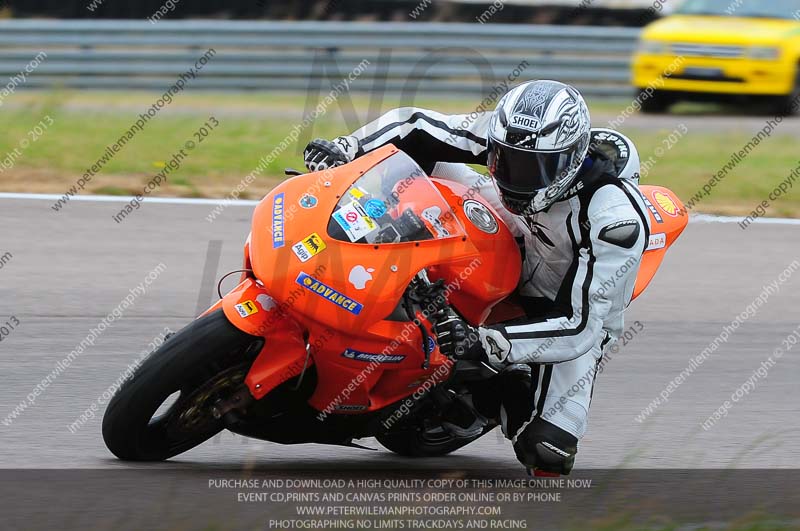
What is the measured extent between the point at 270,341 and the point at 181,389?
0.34 meters

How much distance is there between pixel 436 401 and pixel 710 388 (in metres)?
2.10

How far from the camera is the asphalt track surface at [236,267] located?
4.80 m

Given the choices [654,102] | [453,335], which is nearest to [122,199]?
[453,335]

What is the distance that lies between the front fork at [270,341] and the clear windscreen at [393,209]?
0.32 meters

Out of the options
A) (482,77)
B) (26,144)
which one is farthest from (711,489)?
(482,77)

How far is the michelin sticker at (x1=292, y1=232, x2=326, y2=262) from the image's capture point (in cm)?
382

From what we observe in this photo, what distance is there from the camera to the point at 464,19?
742 inches

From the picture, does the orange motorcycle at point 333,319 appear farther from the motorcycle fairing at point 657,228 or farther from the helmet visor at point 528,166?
the motorcycle fairing at point 657,228

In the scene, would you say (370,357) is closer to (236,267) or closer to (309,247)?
(309,247)

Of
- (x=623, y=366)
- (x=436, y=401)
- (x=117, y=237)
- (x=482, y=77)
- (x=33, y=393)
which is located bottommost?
(x=482, y=77)

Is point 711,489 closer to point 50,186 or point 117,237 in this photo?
point 117,237

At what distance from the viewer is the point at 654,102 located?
14641 millimetres

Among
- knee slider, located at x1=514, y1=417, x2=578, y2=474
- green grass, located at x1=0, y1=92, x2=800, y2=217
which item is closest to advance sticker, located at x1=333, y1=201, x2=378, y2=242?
knee slider, located at x1=514, y1=417, x2=578, y2=474

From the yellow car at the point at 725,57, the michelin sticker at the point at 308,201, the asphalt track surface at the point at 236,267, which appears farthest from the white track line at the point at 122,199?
the yellow car at the point at 725,57
